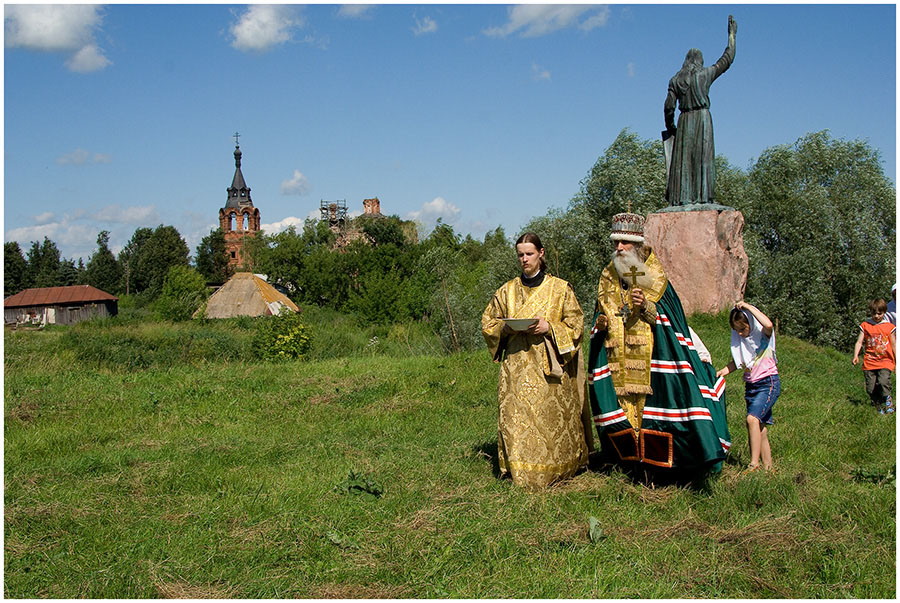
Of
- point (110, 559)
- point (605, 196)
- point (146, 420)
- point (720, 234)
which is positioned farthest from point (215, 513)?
point (605, 196)

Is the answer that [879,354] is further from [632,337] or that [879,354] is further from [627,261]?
[627,261]

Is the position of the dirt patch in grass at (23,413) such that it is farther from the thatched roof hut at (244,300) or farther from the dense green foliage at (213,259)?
the dense green foliage at (213,259)

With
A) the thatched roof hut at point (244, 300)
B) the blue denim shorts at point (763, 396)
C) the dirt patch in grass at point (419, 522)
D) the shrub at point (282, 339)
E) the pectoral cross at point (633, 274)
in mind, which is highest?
the thatched roof hut at point (244, 300)

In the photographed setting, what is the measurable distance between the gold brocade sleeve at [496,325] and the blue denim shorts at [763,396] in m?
1.88

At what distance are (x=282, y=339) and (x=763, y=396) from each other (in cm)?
1148

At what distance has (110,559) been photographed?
4398mm

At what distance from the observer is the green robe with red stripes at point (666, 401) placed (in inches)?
198

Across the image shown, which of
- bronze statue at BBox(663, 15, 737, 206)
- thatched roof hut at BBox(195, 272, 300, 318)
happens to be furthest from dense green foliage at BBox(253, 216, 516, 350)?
bronze statue at BBox(663, 15, 737, 206)

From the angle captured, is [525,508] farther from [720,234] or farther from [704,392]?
[720,234]

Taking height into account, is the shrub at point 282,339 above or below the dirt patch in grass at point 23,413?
above

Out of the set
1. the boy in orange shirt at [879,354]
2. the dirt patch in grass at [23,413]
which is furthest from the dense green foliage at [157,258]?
the boy in orange shirt at [879,354]

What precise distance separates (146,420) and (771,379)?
6438mm

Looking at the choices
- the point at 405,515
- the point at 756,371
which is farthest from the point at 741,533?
the point at 405,515

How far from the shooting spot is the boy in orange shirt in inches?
347
